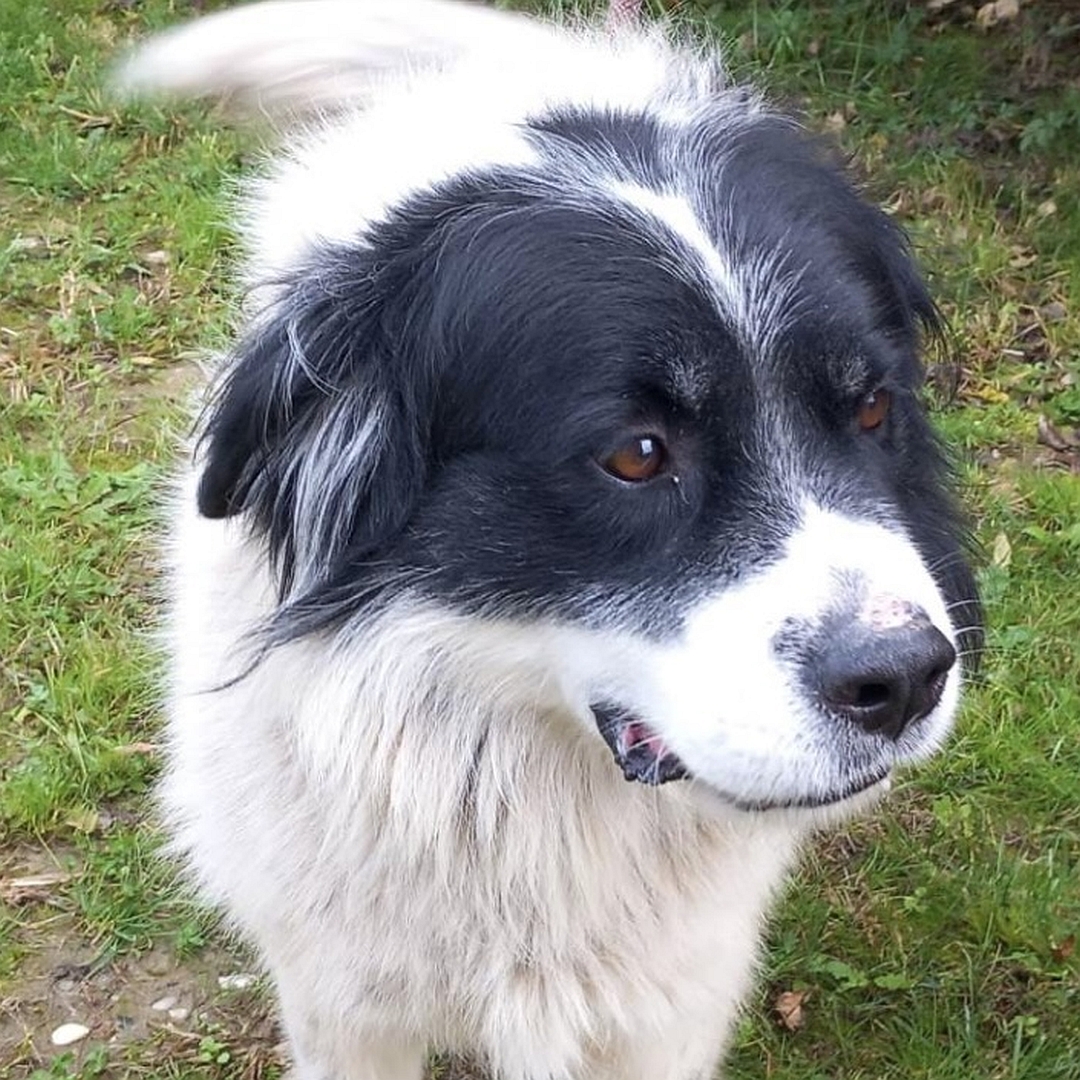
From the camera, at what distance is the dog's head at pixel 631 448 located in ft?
5.24

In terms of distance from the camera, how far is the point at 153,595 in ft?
10.7

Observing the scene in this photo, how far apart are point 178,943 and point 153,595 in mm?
779

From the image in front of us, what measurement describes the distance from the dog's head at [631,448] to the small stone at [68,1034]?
115cm

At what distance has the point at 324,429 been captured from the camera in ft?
6.05

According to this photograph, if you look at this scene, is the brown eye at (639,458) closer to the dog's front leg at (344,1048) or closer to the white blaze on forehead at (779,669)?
the white blaze on forehead at (779,669)

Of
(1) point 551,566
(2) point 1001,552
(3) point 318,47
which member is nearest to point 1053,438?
(2) point 1001,552

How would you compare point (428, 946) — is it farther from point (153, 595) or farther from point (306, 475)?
point (153, 595)

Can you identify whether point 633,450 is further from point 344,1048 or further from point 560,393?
point 344,1048

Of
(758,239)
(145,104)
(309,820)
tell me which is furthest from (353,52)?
(145,104)

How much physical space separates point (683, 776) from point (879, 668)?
0.29m

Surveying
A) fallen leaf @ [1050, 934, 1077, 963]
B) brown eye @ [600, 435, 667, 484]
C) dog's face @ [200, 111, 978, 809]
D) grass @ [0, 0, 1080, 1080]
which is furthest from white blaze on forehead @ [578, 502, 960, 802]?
fallen leaf @ [1050, 934, 1077, 963]

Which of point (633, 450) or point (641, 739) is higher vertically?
point (633, 450)

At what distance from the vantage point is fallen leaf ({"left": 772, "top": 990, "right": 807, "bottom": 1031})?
2707 mm

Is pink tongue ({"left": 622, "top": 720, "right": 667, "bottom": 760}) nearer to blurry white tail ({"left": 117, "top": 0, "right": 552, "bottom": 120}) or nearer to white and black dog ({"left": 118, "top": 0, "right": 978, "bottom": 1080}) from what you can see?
white and black dog ({"left": 118, "top": 0, "right": 978, "bottom": 1080})
